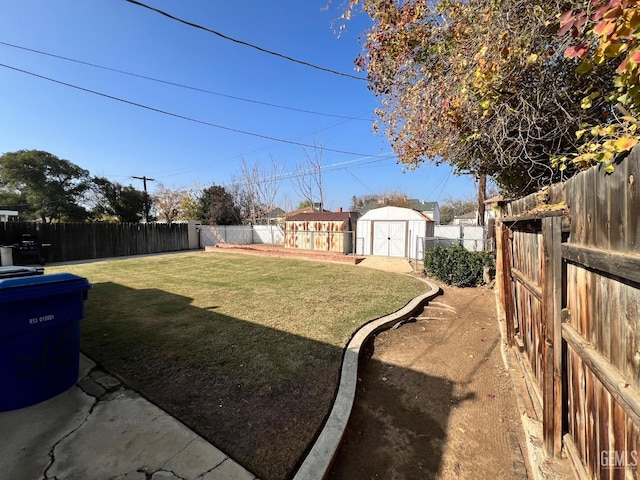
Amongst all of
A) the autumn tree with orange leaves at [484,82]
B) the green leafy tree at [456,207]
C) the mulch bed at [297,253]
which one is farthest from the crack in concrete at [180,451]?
Result: the green leafy tree at [456,207]

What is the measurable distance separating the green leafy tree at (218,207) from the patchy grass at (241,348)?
740 inches

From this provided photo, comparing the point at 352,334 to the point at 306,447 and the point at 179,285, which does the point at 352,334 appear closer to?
the point at 306,447

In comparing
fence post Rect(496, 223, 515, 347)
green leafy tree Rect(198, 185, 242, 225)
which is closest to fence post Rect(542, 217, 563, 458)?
fence post Rect(496, 223, 515, 347)

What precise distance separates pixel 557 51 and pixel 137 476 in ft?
16.2

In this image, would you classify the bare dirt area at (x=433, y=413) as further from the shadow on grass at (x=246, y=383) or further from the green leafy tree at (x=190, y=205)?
the green leafy tree at (x=190, y=205)

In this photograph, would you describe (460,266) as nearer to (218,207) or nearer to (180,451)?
(180,451)

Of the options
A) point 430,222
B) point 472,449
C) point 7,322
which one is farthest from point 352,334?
point 430,222

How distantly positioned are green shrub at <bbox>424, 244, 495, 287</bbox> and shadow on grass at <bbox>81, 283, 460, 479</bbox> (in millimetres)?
5354

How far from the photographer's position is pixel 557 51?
109 inches

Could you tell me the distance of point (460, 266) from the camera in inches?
321

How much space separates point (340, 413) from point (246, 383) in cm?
106

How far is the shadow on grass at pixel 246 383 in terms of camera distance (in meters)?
2.29

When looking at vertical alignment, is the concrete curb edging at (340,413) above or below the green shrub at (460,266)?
below

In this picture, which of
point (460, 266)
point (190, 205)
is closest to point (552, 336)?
point (460, 266)
